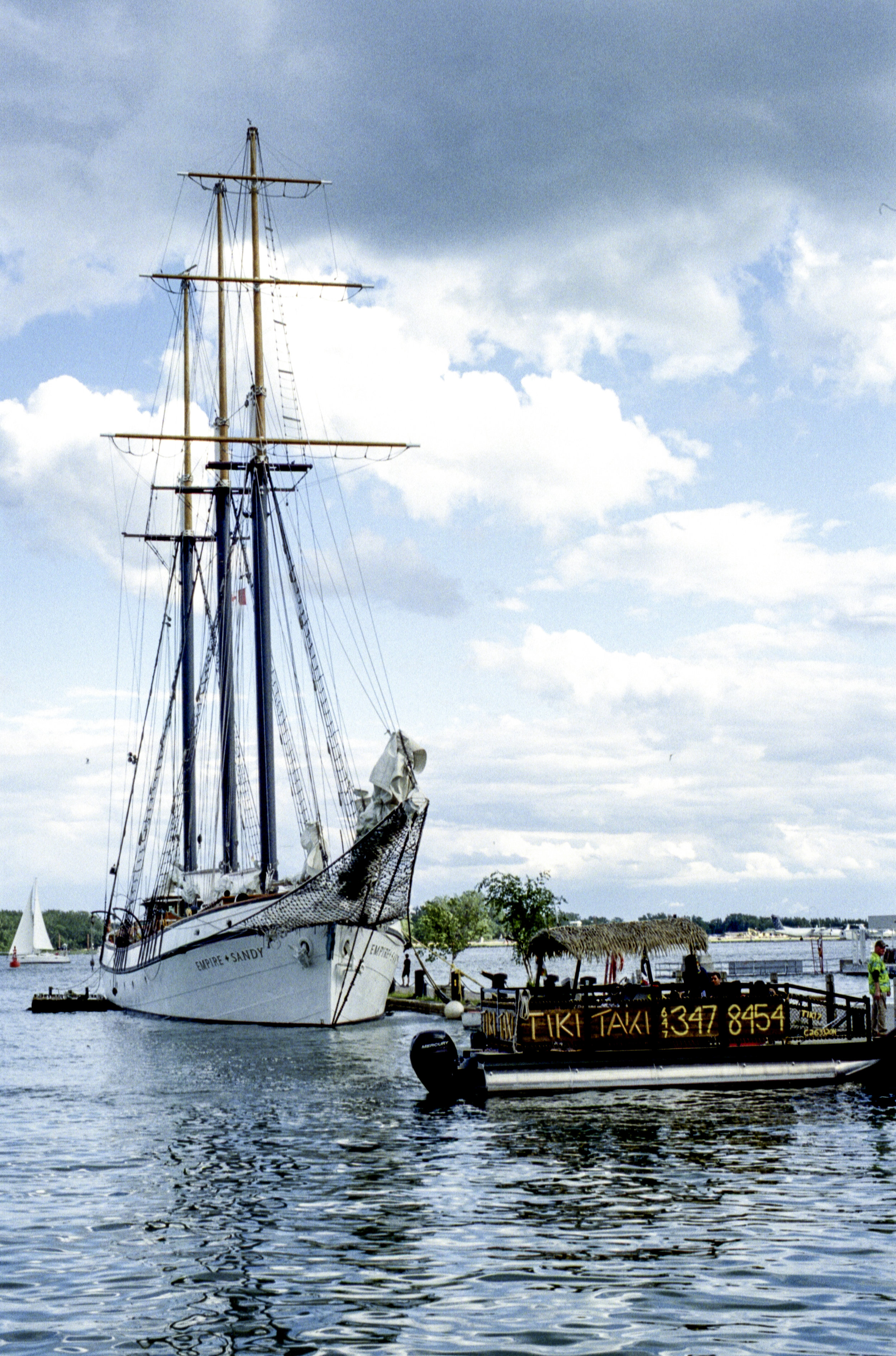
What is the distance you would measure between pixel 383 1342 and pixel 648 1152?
10.2 meters

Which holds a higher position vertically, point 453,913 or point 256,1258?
point 453,913

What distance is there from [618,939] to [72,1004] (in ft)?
167

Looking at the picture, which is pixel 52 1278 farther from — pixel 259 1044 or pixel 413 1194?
pixel 259 1044

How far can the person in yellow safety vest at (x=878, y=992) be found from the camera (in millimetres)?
31469

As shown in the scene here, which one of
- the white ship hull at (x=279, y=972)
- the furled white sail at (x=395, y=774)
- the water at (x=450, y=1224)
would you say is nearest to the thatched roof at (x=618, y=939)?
the water at (x=450, y=1224)

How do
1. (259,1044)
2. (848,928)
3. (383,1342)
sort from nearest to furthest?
(383,1342) < (259,1044) < (848,928)

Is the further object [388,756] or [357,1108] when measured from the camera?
[388,756]

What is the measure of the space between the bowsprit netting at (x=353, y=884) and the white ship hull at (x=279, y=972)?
38cm

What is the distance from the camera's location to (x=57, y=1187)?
20812mm

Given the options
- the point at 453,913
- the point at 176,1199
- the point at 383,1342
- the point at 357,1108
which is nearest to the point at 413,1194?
the point at 176,1199

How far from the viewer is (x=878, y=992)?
32.0 meters

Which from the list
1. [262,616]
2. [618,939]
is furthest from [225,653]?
[618,939]

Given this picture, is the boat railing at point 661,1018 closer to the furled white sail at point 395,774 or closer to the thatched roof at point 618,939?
the thatched roof at point 618,939

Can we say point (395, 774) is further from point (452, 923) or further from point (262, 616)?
point (452, 923)
